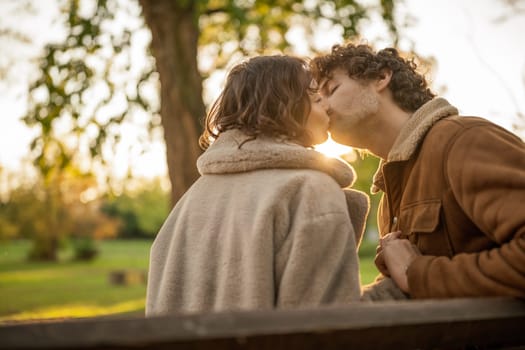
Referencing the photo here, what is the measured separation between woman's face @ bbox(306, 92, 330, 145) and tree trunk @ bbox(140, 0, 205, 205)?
519cm

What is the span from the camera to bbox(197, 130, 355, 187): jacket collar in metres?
2.30

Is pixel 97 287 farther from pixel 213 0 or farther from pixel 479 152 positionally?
pixel 479 152

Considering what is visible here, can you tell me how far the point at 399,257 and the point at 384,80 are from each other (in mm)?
1202

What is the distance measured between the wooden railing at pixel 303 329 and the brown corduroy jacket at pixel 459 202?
1.29 feet

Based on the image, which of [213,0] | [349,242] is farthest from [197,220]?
[213,0]

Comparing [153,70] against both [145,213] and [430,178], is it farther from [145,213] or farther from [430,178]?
[145,213]

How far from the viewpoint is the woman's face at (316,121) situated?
2.63 metres

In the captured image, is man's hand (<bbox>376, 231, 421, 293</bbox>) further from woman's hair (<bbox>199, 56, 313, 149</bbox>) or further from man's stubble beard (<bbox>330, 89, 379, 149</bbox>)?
man's stubble beard (<bbox>330, 89, 379, 149</bbox>)

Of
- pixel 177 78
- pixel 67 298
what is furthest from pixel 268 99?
pixel 67 298

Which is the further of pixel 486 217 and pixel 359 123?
pixel 359 123

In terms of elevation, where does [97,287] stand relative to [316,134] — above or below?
below

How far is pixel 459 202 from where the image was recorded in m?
2.52

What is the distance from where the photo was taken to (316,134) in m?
2.67

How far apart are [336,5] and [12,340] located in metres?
8.04
